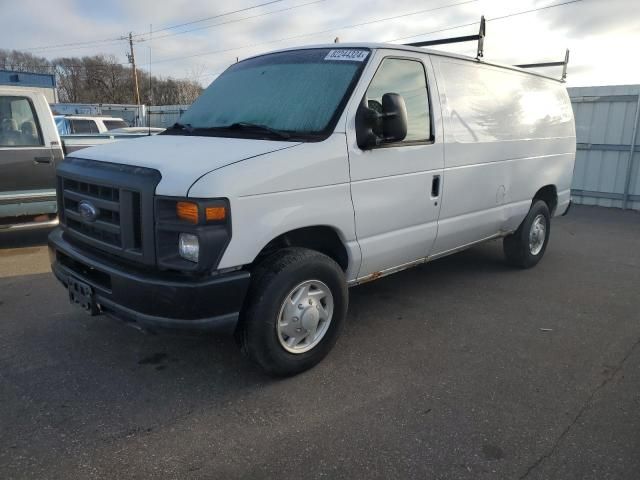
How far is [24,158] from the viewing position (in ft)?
20.8

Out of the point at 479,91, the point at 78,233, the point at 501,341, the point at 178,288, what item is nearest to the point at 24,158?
the point at 78,233

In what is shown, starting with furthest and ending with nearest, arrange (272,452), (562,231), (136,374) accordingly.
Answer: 1. (562,231)
2. (136,374)
3. (272,452)

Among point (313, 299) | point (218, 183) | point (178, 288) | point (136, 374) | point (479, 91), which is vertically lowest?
point (136, 374)

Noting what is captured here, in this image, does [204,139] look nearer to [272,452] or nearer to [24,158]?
[272,452]

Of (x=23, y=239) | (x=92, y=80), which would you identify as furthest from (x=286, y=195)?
(x=92, y=80)

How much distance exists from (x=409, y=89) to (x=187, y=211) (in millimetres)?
2124

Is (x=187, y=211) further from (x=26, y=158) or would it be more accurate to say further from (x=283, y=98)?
(x=26, y=158)

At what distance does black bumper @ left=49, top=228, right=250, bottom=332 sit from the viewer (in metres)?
2.76

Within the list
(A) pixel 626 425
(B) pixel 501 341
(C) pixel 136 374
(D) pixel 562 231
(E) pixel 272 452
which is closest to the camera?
(E) pixel 272 452

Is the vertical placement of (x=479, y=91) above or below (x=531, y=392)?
above

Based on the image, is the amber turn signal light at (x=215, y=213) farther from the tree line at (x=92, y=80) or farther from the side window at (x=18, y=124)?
the tree line at (x=92, y=80)

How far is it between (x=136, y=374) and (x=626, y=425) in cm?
302

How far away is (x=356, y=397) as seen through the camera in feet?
10.3

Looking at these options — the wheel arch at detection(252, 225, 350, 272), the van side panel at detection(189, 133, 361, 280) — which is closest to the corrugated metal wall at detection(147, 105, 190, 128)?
the wheel arch at detection(252, 225, 350, 272)
